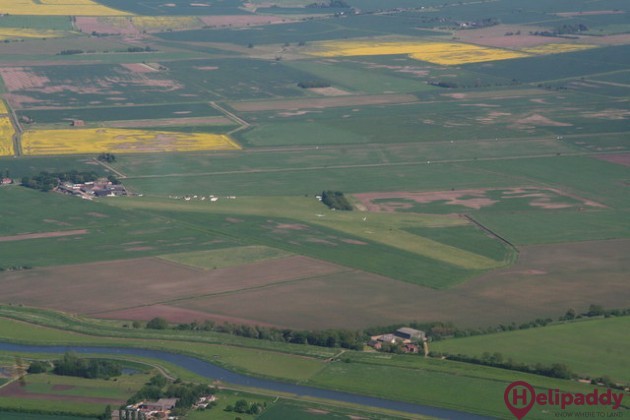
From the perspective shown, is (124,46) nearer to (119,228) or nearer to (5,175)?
(5,175)

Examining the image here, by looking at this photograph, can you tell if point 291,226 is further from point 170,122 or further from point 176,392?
point 170,122

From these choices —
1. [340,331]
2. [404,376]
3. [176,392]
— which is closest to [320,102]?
[340,331]

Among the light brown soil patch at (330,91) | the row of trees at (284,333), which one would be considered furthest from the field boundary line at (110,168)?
the light brown soil patch at (330,91)

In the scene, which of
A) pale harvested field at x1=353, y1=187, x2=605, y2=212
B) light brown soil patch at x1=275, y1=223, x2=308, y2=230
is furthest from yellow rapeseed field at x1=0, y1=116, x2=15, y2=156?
light brown soil patch at x1=275, y1=223, x2=308, y2=230

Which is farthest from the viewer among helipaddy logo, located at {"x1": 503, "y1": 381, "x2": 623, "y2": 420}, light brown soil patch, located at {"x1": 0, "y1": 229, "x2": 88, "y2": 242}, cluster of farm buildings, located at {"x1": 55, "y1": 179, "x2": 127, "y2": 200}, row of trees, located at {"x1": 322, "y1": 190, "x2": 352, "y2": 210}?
cluster of farm buildings, located at {"x1": 55, "y1": 179, "x2": 127, "y2": 200}

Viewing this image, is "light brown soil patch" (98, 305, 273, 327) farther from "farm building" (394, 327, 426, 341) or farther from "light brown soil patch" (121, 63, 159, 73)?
"light brown soil patch" (121, 63, 159, 73)

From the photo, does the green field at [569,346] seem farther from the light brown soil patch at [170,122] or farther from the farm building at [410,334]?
the light brown soil patch at [170,122]
